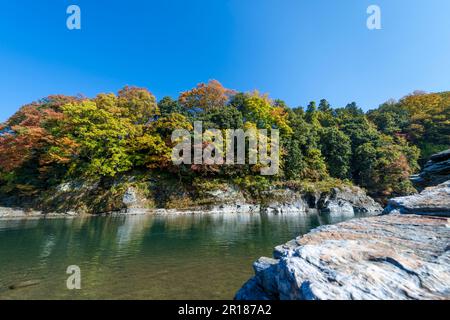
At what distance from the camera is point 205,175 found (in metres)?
33.8

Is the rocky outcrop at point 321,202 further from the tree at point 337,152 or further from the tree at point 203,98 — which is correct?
the tree at point 203,98

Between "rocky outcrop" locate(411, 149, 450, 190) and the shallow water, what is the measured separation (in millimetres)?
7947

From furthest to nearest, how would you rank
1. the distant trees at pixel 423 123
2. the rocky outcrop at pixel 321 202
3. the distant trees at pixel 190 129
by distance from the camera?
the distant trees at pixel 423 123
the rocky outcrop at pixel 321 202
the distant trees at pixel 190 129

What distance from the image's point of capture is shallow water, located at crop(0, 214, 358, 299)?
21.8 ft

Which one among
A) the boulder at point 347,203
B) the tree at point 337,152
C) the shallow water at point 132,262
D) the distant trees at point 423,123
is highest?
the distant trees at point 423,123

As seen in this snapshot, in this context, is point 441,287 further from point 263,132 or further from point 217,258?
point 263,132

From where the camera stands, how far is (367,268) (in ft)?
12.2

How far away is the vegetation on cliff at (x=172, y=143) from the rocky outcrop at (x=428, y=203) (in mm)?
25325

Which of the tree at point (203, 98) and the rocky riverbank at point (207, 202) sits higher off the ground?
the tree at point (203, 98)

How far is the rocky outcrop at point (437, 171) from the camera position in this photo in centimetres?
1087

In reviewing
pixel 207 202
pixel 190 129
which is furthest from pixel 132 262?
pixel 190 129

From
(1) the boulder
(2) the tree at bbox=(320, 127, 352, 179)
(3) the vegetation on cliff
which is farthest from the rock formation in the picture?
(2) the tree at bbox=(320, 127, 352, 179)

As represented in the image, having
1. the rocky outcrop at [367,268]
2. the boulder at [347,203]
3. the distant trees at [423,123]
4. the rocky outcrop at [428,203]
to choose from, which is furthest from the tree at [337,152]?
the rocky outcrop at [367,268]
